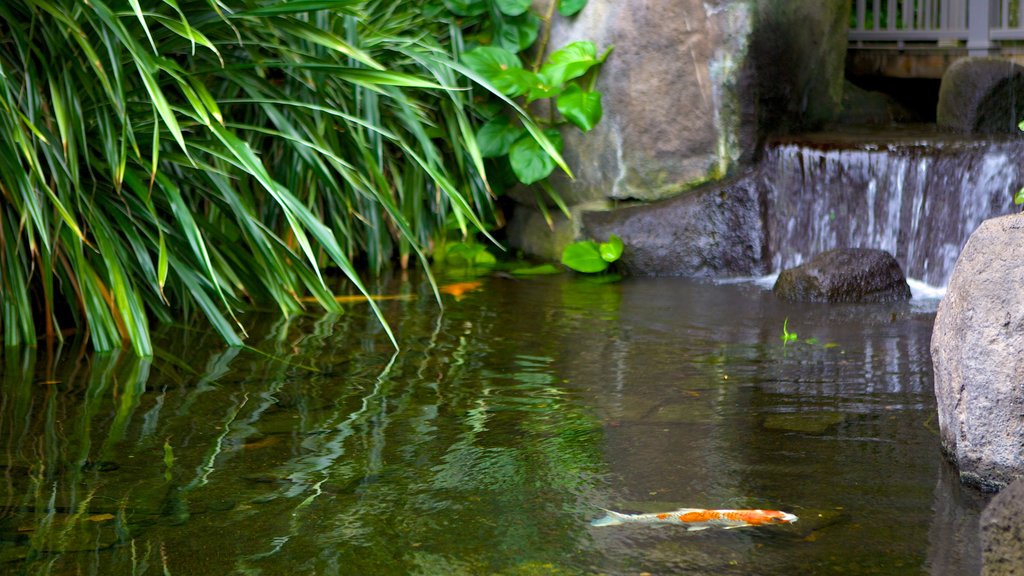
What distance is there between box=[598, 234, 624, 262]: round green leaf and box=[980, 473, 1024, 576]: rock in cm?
401

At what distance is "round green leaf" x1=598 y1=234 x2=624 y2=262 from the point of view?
19.7ft

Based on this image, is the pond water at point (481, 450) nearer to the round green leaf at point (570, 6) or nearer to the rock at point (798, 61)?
the rock at point (798, 61)

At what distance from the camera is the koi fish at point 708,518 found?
248 centimetres

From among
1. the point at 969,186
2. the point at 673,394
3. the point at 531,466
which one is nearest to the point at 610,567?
the point at 531,466

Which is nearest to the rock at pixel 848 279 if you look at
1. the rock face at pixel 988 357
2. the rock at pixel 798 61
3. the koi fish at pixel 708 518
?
the rock at pixel 798 61

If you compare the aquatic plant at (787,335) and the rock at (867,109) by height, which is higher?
the rock at (867,109)

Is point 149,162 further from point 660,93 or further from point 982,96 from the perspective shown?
point 982,96

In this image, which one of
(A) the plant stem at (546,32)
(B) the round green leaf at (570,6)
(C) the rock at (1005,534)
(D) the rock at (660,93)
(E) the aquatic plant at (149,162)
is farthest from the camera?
(A) the plant stem at (546,32)

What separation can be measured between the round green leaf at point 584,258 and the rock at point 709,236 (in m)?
0.20

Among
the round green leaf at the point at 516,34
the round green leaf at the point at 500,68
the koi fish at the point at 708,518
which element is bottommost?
the koi fish at the point at 708,518

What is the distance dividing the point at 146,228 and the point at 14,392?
91 centimetres

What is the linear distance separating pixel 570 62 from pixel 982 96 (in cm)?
224

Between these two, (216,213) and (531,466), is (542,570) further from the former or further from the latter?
(216,213)

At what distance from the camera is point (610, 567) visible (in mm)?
2262
